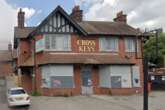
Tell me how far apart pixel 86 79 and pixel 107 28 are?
316 inches

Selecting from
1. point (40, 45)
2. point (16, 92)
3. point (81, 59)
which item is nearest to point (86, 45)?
point (81, 59)

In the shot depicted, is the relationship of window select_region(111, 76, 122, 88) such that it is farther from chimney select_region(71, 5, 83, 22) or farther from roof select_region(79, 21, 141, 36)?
chimney select_region(71, 5, 83, 22)

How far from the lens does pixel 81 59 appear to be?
4012 centimetres

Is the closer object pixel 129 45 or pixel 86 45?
pixel 86 45

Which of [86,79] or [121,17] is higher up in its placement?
[121,17]

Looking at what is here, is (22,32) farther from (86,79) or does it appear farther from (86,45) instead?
(86,79)

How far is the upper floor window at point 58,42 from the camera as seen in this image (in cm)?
3981

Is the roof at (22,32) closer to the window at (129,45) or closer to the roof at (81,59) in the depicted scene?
the roof at (81,59)

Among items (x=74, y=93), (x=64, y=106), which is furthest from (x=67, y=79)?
(x=64, y=106)

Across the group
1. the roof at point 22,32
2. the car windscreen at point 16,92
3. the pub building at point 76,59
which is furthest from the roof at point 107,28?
the car windscreen at point 16,92

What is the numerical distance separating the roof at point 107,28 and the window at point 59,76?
5.93 m

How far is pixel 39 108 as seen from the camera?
27.5 meters

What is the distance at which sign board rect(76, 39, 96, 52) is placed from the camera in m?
41.3

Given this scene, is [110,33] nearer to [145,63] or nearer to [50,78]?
[50,78]
